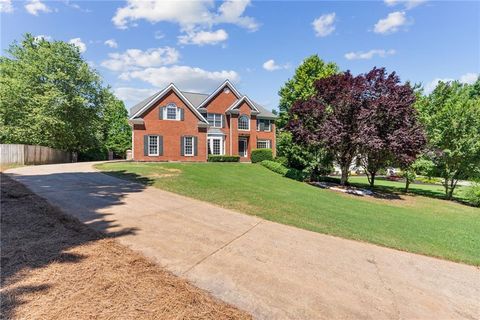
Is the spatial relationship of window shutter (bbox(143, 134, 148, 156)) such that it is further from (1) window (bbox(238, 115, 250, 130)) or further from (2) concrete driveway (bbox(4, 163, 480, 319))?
(2) concrete driveway (bbox(4, 163, 480, 319))

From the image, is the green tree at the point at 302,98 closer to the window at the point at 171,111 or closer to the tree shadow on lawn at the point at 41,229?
the window at the point at 171,111

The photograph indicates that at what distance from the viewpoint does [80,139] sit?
30.5m

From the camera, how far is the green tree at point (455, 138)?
17.1 m

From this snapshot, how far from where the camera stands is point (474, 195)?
17.1m

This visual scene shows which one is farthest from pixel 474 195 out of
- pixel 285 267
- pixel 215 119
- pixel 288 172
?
pixel 215 119

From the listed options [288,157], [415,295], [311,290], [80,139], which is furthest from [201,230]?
[80,139]

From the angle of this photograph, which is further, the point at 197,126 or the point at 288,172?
the point at 197,126

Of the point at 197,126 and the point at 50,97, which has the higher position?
the point at 50,97

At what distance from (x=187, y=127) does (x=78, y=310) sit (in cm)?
2379

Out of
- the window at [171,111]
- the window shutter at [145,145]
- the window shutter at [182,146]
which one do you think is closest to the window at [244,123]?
the window shutter at [182,146]

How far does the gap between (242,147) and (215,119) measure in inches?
192

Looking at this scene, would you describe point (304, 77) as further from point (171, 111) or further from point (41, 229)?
point (41, 229)

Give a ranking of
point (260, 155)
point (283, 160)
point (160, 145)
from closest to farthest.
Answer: point (160, 145)
point (283, 160)
point (260, 155)

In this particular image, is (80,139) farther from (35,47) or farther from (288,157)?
(288,157)
